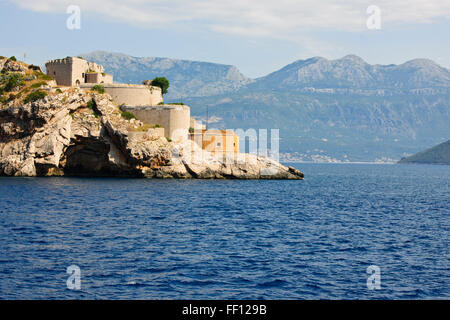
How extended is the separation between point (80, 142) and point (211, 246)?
157 ft

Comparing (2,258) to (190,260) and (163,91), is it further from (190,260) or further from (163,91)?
(163,91)

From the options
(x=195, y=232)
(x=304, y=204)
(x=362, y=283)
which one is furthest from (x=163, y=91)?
(x=362, y=283)

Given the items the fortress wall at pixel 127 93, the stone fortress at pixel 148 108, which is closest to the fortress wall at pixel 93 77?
the stone fortress at pixel 148 108

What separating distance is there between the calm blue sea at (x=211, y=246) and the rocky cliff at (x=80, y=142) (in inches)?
611

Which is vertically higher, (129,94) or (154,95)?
(154,95)

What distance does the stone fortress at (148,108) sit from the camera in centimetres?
7900

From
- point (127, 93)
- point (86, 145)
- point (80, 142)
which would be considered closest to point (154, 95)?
point (127, 93)

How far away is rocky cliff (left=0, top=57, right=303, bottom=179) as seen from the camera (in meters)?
72.9

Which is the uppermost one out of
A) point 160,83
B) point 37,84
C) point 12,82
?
point 160,83

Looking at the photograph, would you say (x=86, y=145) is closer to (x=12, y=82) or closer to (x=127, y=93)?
(x=127, y=93)

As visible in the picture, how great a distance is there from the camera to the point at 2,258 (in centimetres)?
2753

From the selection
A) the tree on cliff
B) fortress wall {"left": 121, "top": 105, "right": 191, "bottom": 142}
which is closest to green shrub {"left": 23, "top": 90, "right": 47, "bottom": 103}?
fortress wall {"left": 121, "top": 105, "right": 191, "bottom": 142}

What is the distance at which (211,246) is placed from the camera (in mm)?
32625

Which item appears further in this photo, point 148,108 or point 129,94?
point 129,94
